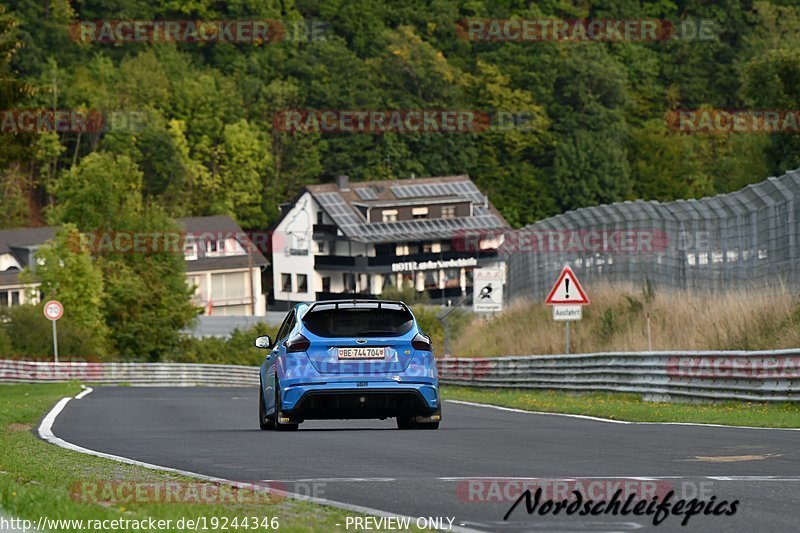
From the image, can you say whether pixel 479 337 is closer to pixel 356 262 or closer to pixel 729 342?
pixel 729 342

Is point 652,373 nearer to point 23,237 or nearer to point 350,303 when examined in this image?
point 350,303

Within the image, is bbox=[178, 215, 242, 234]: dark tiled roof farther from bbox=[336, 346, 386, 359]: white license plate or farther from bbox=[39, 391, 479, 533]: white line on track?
bbox=[336, 346, 386, 359]: white license plate

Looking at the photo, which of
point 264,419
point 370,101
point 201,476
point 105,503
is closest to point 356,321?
point 264,419

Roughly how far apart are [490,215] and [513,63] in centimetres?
2290

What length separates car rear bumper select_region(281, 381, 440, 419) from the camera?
18328 mm

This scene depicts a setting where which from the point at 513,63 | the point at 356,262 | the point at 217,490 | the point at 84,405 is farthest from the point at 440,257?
the point at 217,490

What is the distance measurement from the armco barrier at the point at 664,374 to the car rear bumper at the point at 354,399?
20.7 ft

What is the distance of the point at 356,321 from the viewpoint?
18.7m

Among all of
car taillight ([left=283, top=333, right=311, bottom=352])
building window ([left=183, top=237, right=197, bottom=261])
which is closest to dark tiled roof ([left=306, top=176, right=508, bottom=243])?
building window ([left=183, top=237, right=197, bottom=261])

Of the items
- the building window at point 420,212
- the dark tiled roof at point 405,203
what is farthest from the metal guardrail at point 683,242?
the building window at point 420,212

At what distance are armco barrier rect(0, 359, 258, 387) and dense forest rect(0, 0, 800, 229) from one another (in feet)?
199

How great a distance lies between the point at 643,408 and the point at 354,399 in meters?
7.92

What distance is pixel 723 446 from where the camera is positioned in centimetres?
1562

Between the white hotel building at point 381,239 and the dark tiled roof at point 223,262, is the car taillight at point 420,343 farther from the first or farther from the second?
the dark tiled roof at point 223,262
